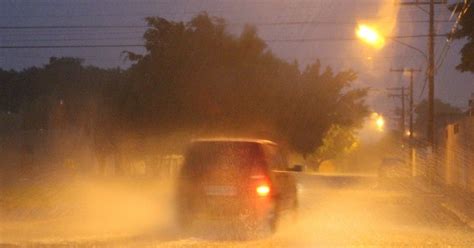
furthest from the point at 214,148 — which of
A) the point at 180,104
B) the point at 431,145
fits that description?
the point at 431,145

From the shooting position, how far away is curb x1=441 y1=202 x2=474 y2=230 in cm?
2188

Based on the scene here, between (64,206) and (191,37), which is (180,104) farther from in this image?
(64,206)

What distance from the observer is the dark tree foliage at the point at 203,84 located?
Answer: 41094 mm

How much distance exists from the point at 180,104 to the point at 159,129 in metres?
1.64

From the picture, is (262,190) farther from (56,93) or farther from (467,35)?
(56,93)

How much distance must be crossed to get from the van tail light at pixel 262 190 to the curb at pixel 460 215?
6004mm

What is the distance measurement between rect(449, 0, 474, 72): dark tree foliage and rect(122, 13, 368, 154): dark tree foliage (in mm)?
9312

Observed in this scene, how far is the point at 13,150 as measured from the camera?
54406 mm

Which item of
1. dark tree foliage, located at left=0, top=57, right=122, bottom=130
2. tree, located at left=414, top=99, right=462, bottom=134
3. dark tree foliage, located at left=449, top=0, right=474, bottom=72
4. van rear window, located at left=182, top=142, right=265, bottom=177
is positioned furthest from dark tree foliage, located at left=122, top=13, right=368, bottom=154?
tree, located at left=414, top=99, right=462, bottom=134

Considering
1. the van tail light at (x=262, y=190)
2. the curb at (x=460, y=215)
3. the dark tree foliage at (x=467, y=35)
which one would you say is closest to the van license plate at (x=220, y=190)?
the van tail light at (x=262, y=190)

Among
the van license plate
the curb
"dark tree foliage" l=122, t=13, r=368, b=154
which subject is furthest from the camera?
"dark tree foliage" l=122, t=13, r=368, b=154

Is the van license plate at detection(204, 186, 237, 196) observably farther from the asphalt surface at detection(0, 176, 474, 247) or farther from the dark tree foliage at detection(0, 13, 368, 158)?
the dark tree foliage at detection(0, 13, 368, 158)

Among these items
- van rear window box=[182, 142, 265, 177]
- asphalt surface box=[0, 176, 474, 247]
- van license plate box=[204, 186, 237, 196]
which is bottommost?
asphalt surface box=[0, 176, 474, 247]

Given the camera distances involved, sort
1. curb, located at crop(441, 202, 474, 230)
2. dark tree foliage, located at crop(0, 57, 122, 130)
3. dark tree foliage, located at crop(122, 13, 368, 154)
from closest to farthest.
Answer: curb, located at crop(441, 202, 474, 230) → dark tree foliage, located at crop(122, 13, 368, 154) → dark tree foliage, located at crop(0, 57, 122, 130)
